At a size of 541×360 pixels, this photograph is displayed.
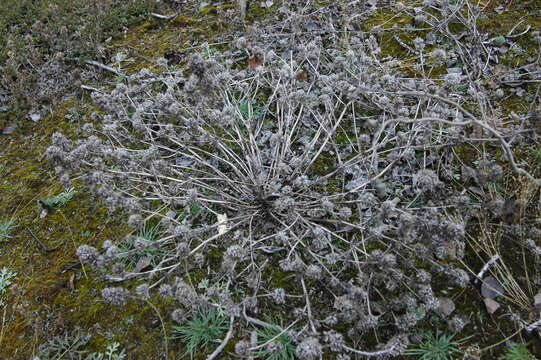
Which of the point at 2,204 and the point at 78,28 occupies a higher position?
the point at 78,28

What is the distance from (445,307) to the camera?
92.4 inches

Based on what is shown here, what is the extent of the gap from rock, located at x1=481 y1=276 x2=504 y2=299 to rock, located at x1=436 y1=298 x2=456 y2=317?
0.72ft

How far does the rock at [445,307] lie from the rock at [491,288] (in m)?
0.22

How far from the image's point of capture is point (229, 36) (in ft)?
15.2

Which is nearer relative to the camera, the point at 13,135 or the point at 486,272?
the point at 486,272

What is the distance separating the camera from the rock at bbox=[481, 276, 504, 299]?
238 cm

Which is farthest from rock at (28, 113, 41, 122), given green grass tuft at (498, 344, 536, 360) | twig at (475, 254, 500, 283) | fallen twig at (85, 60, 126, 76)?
green grass tuft at (498, 344, 536, 360)

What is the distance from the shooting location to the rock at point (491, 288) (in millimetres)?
2383

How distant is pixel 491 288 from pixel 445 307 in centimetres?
30

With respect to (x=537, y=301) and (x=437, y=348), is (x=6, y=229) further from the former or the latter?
(x=537, y=301)

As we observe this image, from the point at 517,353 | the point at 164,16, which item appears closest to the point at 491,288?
the point at 517,353

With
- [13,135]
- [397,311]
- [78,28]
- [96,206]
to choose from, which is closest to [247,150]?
[96,206]

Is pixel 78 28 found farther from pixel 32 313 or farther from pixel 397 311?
pixel 397 311

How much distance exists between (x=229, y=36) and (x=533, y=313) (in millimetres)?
3864
